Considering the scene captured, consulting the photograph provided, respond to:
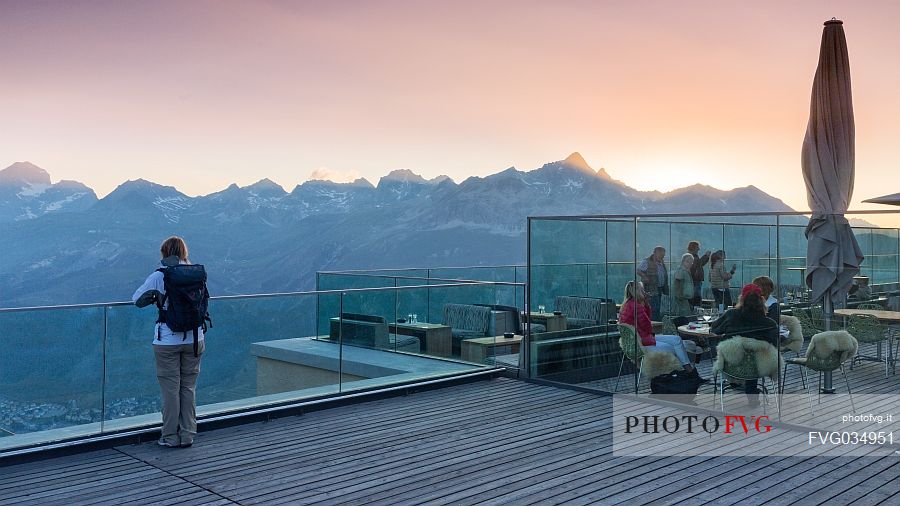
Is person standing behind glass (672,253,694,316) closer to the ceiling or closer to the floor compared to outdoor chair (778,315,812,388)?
closer to the ceiling

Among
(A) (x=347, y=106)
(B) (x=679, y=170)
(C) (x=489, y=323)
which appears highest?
(A) (x=347, y=106)

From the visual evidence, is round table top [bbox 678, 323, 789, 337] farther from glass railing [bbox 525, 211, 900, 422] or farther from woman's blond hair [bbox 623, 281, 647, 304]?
woman's blond hair [bbox 623, 281, 647, 304]

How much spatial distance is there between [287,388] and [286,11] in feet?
40.9

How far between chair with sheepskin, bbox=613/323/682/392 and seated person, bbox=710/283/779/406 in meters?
0.78

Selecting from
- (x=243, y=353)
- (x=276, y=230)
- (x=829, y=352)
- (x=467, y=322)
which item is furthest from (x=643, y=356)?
(x=276, y=230)

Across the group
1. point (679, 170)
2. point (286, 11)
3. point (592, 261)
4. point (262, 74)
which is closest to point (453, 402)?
point (592, 261)

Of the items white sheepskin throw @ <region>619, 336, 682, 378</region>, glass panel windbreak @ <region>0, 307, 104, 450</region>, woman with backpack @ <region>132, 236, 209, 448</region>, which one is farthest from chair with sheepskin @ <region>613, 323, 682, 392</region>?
glass panel windbreak @ <region>0, 307, 104, 450</region>

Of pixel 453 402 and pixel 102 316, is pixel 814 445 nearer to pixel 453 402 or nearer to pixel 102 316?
pixel 453 402

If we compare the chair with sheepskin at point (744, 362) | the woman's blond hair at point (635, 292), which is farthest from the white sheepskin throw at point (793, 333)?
the woman's blond hair at point (635, 292)

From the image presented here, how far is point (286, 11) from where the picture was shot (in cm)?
1812

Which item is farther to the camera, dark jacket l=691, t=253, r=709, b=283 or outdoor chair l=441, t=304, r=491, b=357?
outdoor chair l=441, t=304, r=491, b=357

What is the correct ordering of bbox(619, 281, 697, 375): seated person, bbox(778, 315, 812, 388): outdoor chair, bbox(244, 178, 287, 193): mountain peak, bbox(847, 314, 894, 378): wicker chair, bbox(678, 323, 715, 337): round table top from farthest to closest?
1. bbox(244, 178, 287, 193): mountain peak
2. bbox(619, 281, 697, 375): seated person
3. bbox(678, 323, 715, 337): round table top
4. bbox(778, 315, 812, 388): outdoor chair
5. bbox(847, 314, 894, 378): wicker chair

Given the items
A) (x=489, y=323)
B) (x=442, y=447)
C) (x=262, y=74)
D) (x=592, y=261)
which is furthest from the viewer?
(x=262, y=74)

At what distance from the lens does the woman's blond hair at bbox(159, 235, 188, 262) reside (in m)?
6.28
